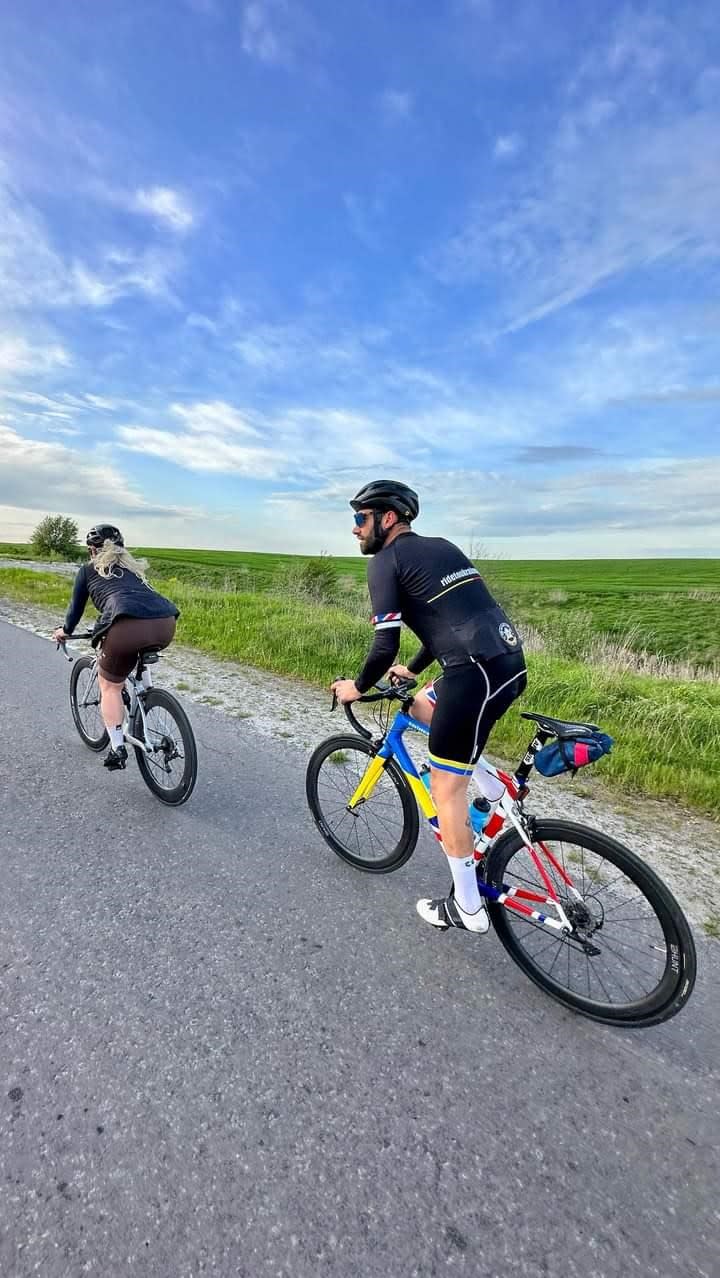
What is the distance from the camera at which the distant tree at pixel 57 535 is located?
71.0m

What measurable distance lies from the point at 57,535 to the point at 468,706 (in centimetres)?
8366

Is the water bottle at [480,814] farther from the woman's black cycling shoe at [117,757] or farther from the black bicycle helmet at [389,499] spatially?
the woman's black cycling shoe at [117,757]

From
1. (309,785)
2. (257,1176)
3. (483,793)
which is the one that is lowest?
(257,1176)

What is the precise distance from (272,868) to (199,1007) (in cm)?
113

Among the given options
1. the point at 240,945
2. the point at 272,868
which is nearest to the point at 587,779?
the point at 272,868

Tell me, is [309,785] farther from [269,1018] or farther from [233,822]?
[269,1018]

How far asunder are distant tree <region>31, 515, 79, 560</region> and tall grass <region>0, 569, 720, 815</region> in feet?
216

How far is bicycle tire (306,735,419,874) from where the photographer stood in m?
3.42

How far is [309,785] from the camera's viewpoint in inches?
154

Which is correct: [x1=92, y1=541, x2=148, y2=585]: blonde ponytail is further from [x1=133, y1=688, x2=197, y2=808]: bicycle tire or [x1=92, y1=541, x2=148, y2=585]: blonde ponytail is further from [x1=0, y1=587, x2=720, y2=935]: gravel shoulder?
[x1=0, y1=587, x2=720, y2=935]: gravel shoulder

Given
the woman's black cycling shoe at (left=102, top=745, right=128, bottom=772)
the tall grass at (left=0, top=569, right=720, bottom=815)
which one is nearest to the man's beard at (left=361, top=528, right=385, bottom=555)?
the woman's black cycling shoe at (left=102, top=745, right=128, bottom=772)

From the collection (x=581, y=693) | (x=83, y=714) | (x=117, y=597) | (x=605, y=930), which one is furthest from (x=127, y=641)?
(x=581, y=693)

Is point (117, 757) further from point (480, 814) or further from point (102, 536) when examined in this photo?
point (480, 814)

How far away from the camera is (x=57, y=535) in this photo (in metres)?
74.2
